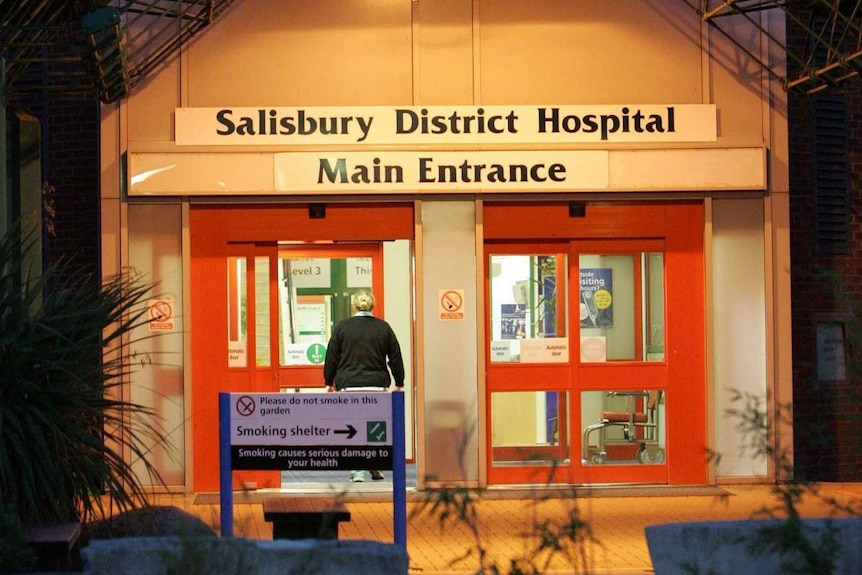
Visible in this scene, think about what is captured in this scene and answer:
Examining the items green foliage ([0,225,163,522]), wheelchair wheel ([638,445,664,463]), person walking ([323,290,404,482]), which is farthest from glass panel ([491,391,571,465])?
green foliage ([0,225,163,522])

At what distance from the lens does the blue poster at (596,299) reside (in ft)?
43.9

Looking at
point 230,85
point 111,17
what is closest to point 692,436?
point 230,85

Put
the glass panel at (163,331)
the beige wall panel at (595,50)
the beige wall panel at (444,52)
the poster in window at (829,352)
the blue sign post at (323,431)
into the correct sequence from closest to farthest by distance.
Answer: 1. the blue sign post at (323,431)
2. the glass panel at (163,331)
3. the beige wall panel at (444,52)
4. the beige wall panel at (595,50)
5. the poster in window at (829,352)

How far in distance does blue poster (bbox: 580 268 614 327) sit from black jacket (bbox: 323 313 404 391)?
6.20ft

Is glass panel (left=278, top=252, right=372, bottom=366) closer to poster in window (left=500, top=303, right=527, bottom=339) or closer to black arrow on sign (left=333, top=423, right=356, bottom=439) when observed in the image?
poster in window (left=500, top=303, right=527, bottom=339)

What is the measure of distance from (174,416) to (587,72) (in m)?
5.12

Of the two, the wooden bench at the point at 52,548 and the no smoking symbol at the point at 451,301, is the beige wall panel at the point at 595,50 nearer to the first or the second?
the no smoking symbol at the point at 451,301

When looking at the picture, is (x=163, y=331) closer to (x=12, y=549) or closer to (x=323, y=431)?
(x=323, y=431)

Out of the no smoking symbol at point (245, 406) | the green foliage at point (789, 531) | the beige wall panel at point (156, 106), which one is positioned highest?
the beige wall panel at point (156, 106)

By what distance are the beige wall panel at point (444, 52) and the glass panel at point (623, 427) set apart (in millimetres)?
3174

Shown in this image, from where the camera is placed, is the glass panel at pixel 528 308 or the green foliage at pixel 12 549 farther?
the glass panel at pixel 528 308

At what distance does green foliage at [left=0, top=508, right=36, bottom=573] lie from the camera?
6359 mm

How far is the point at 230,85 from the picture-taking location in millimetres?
13070

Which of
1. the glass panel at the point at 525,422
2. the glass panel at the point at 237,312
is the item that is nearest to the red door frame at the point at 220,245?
the glass panel at the point at 237,312
